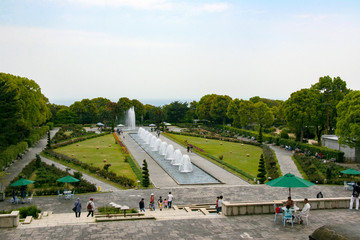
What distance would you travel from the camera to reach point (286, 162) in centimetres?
4059

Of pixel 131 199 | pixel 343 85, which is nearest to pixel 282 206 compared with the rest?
pixel 131 199

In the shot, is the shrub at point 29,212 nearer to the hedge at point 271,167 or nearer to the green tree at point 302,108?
the hedge at point 271,167

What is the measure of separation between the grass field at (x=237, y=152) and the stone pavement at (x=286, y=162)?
8.56ft

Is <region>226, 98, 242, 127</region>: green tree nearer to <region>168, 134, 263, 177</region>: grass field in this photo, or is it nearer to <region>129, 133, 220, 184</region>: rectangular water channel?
<region>168, 134, 263, 177</region>: grass field

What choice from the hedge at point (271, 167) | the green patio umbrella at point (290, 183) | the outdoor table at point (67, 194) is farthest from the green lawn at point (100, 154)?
the green patio umbrella at point (290, 183)

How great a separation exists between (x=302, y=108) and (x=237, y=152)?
38.8 feet

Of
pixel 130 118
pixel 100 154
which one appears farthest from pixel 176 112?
pixel 100 154

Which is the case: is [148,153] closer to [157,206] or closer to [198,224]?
[157,206]

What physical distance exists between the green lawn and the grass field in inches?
484

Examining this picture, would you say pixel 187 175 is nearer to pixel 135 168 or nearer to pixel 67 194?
pixel 135 168

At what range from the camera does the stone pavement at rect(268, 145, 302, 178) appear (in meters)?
35.4

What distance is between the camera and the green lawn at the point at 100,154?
35.3 m

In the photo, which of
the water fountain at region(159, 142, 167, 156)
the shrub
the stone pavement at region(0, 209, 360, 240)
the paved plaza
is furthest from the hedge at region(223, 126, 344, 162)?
the shrub

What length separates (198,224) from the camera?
16250mm
